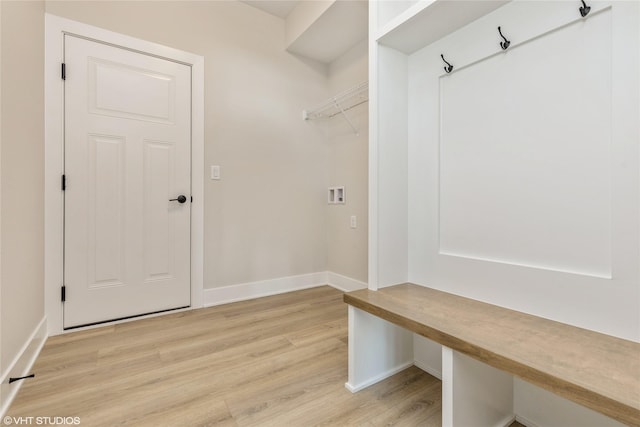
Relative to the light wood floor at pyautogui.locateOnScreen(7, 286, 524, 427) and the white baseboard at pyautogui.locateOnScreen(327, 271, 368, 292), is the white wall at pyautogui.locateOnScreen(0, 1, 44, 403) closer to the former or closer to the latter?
the light wood floor at pyautogui.locateOnScreen(7, 286, 524, 427)

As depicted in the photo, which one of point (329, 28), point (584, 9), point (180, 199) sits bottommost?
point (180, 199)

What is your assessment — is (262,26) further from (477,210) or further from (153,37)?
(477,210)

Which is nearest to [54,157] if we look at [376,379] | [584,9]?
[376,379]

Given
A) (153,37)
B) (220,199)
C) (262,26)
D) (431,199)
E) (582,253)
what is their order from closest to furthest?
1. (582,253)
2. (431,199)
3. (153,37)
4. (220,199)
5. (262,26)

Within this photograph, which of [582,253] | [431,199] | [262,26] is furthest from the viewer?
[262,26]

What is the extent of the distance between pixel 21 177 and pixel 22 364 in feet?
3.01

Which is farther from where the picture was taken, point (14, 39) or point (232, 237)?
point (232, 237)

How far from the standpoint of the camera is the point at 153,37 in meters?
2.24

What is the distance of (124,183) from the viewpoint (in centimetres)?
212

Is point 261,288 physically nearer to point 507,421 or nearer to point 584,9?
point 507,421

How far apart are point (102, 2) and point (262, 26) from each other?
1230mm

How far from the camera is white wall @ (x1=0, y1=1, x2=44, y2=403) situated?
49.8 inches

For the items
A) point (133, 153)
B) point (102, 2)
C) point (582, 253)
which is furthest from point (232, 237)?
point (582, 253)

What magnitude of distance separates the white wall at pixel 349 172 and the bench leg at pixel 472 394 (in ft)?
5.11
